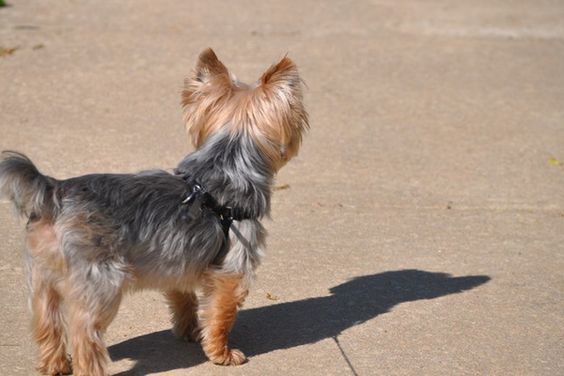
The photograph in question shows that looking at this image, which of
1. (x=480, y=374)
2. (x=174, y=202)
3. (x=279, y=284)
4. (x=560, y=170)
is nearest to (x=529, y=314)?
(x=480, y=374)

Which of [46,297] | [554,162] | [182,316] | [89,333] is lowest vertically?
[182,316]

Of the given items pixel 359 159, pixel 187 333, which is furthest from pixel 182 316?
pixel 359 159

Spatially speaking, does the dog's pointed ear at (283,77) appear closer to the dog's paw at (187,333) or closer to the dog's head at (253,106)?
the dog's head at (253,106)

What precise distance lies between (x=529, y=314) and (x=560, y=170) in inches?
119

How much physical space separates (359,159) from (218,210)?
12.0 feet

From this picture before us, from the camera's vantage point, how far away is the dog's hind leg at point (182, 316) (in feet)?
18.3

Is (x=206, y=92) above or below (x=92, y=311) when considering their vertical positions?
above

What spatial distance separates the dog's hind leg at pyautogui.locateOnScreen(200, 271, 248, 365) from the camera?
5223 millimetres

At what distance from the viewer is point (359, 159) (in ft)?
28.6

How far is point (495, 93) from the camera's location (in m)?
10.6

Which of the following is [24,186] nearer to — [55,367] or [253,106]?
[55,367]

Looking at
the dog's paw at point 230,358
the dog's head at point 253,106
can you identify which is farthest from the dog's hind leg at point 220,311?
the dog's head at point 253,106

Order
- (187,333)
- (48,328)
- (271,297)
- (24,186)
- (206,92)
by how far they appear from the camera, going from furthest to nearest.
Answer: (271,297), (187,333), (206,92), (48,328), (24,186)

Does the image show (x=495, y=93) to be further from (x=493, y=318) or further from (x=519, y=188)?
(x=493, y=318)
